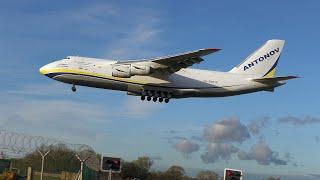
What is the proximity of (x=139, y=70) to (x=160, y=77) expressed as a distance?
3759mm

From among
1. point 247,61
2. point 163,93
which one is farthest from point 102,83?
point 247,61

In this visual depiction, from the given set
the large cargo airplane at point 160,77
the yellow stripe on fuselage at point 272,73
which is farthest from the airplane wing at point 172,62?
the yellow stripe on fuselage at point 272,73

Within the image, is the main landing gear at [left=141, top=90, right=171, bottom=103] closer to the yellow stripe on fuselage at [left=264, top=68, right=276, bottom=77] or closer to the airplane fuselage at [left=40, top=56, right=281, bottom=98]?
the airplane fuselage at [left=40, top=56, right=281, bottom=98]

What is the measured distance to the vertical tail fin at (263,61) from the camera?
63.3m

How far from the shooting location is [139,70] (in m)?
54.0

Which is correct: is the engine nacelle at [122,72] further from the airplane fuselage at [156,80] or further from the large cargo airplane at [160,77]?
the airplane fuselage at [156,80]

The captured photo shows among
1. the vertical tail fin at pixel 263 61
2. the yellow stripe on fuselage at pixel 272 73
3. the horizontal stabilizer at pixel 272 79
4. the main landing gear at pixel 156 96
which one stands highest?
the vertical tail fin at pixel 263 61

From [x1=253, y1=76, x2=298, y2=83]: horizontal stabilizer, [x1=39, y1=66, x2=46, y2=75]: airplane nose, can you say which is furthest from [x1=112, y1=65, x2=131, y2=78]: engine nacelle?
[x1=253, y1=76, x2=298, y2=83]: horizontal stabilizer

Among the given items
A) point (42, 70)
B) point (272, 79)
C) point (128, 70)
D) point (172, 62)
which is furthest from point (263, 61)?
point (42, 70)

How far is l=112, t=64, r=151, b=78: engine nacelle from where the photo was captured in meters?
53.6

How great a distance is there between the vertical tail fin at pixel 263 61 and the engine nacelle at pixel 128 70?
14008mm

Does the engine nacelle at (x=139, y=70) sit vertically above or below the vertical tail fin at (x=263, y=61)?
below

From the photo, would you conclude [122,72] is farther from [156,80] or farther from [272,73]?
[272,73]

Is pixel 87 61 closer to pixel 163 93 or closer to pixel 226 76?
pixel 163 93
